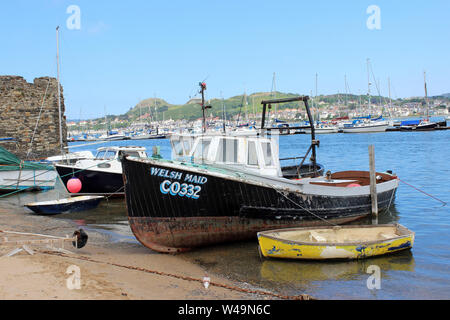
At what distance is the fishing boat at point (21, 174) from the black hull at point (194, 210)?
1233 centimetres

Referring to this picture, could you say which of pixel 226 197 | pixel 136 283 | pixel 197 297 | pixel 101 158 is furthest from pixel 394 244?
pixel 101 158

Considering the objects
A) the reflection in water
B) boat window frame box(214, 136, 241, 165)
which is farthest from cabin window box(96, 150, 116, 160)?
the reflection in water

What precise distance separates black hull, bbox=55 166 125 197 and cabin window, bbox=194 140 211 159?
8.28 m

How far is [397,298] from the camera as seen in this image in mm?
8180

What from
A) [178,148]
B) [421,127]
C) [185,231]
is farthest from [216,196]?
[421,127]

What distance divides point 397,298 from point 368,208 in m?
6.65

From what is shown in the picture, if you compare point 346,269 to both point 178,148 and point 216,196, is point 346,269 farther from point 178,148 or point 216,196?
point 178,148

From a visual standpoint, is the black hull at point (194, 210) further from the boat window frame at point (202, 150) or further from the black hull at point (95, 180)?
the black hull at point (95, 180)

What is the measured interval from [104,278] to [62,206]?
29.8 feet

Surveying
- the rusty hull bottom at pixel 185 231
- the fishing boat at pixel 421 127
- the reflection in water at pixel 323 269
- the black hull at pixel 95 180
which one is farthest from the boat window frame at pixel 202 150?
the fishing boat at pixel 421 127

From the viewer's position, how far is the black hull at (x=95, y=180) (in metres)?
19.2

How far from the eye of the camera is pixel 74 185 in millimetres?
18797

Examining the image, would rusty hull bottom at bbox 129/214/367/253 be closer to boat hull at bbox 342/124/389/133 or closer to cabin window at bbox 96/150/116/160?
cabin window at bbox 96/150/116/160
